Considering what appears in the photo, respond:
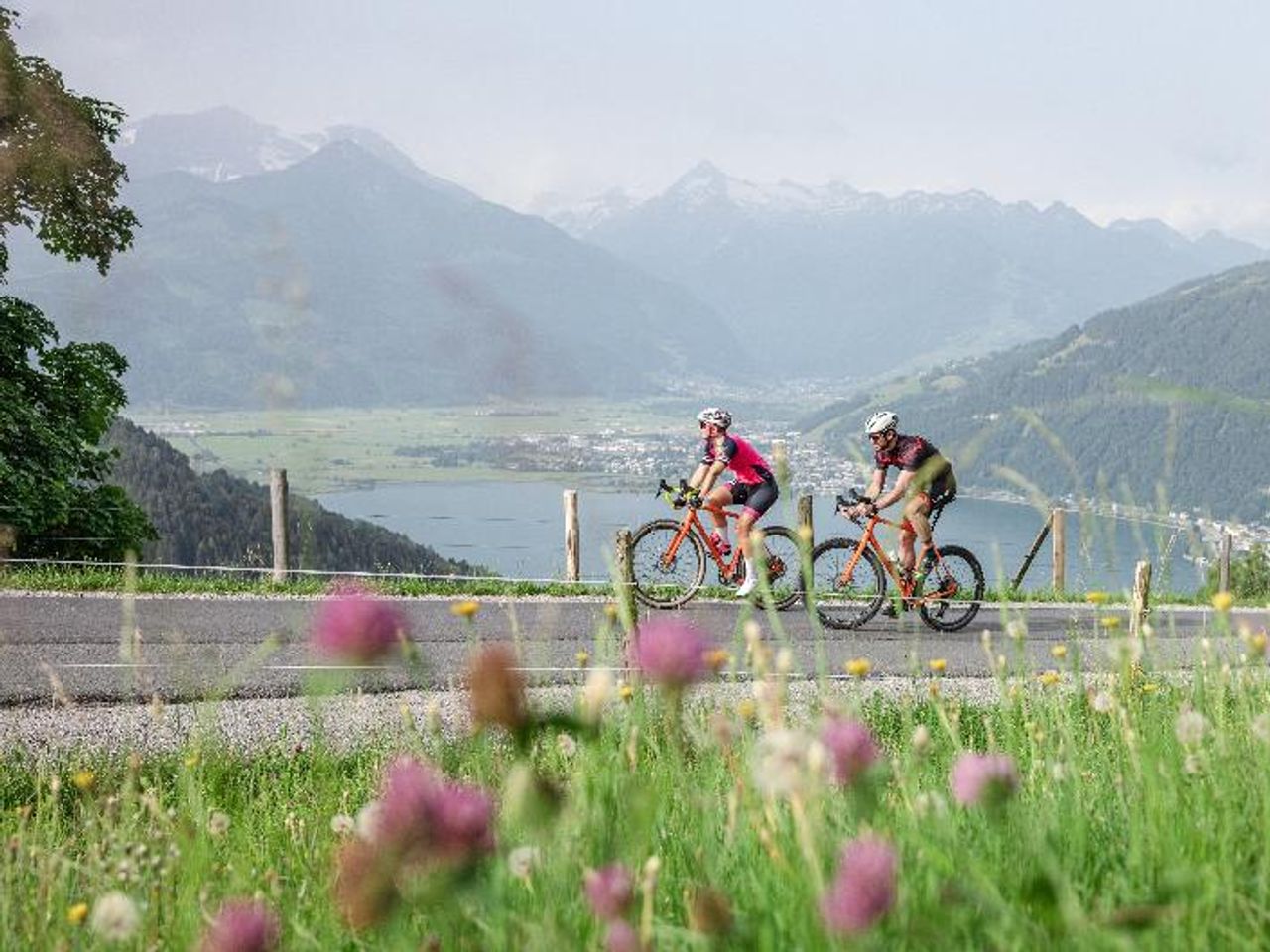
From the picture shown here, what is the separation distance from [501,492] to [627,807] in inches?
3641

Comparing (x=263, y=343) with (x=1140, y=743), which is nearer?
(x=1140, y=743)

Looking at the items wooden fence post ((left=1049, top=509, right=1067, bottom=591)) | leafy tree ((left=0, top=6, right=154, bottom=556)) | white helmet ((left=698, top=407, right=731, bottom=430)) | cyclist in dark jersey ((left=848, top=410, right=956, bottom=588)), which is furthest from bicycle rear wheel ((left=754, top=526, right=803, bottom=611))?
leafy tree ((left=0, top=6, right=154, bottom=556))

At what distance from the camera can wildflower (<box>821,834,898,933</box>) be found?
105cm

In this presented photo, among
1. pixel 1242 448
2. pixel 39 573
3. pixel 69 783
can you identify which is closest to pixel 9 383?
pixel 39 573

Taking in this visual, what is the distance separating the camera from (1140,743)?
6.88 feet

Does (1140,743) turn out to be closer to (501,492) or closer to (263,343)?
(263,343)

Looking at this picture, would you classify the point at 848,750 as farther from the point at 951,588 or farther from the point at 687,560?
the point at 687,560

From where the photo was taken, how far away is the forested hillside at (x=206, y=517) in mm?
49812

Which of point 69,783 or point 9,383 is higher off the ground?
point 9,383

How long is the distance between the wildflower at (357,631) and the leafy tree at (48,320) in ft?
67.4

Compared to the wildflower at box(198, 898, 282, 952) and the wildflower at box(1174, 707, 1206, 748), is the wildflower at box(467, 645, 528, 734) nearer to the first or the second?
the wildflower at box(198, 898, 282, 952)

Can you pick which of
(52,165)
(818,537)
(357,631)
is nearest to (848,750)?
(357,631)

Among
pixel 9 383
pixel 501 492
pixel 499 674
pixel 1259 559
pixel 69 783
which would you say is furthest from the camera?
pixel 501 492

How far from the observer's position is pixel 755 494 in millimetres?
13289
